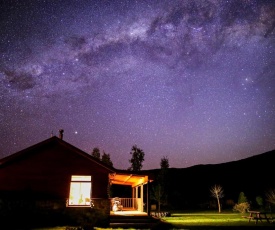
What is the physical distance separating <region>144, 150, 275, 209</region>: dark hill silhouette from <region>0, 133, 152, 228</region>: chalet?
1081 inches

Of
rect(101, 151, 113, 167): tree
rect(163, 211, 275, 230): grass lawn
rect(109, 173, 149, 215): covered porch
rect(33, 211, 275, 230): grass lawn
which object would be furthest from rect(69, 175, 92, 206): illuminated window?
rect(101, 151, 113, 167): tree

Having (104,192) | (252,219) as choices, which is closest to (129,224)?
(104,192)

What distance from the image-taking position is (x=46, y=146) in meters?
16.7

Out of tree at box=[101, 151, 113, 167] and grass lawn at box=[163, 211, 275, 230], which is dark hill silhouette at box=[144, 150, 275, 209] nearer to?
tree at box=[101, 151, 113, 167]

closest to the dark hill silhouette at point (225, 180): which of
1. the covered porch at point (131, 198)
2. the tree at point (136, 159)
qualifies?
the tree at point (136, 159)

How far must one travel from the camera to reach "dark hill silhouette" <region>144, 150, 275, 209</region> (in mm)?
45594

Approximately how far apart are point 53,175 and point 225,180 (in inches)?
2052

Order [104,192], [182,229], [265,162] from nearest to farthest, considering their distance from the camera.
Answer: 1. [182,229]
2. [104,192]
3. [265,162]

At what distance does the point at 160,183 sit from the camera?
38.2 meters

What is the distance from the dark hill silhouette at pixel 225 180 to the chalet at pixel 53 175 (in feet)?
90.1

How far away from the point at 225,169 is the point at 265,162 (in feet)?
33.2

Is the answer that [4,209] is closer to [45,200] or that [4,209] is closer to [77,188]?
[45,200]

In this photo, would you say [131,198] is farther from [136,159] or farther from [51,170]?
[136,159]

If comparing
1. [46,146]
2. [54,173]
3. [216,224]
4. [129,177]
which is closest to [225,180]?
[216,224]
